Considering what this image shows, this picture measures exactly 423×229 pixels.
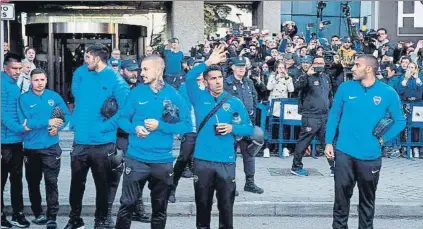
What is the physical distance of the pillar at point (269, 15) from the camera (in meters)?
19.7

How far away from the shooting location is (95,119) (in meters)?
6.83

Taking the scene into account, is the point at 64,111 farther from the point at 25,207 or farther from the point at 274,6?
the point at 274,6

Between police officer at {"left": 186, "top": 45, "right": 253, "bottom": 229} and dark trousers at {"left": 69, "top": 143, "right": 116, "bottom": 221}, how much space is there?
1.06 metres

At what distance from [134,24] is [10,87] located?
12.5 meters

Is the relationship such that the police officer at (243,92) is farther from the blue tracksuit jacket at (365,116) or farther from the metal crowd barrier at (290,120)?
the metal crowd barrier at (290,120)

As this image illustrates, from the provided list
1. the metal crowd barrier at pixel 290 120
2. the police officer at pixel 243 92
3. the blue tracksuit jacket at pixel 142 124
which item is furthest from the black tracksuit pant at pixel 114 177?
the metal crowd barrier at pixel 290 120

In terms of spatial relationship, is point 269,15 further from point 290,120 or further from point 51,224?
point 51,224

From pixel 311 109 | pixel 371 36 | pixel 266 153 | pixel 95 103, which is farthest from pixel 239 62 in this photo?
pixel 371 36

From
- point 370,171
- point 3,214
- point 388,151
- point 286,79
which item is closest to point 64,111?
point 3,214

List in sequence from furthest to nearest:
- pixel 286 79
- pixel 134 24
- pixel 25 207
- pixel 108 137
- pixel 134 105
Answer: pixel 134 24 < pixel 286 79 < pixel 25 207 < pixel 108 137 < pixel 134 105

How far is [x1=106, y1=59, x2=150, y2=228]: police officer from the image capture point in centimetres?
721

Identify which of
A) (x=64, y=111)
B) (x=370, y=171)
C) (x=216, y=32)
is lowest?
(x=370, y=171)

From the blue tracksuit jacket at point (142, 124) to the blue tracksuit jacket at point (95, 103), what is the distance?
552 mm

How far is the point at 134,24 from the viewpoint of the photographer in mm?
19719
